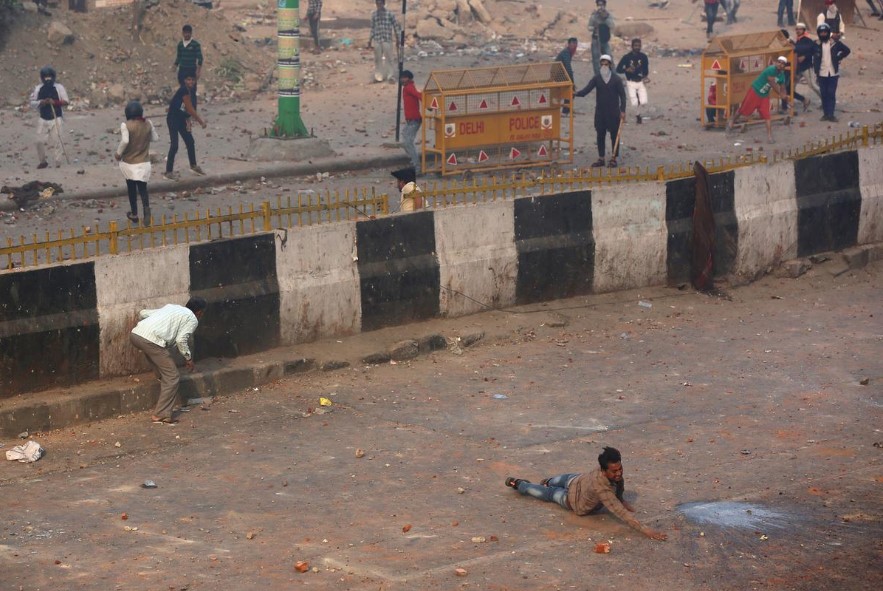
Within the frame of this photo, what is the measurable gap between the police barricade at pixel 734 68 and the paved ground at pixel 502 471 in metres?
8.96

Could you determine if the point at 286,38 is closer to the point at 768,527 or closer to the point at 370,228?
the point at 370,228

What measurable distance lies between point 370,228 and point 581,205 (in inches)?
94.5

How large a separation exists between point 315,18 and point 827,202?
17.5m

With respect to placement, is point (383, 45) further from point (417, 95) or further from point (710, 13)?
point (710, 13)

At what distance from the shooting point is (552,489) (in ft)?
29.2

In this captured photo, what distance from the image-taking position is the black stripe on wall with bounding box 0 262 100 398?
33.9 feet

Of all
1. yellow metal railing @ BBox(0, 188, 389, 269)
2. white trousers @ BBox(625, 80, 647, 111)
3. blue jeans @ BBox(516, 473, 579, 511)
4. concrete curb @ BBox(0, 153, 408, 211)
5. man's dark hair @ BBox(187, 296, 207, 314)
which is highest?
white trousers @ BBox(625, 80, 647, 111)

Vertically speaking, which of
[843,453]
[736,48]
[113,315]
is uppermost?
[736,48]

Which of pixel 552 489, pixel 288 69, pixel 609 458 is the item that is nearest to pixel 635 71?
pixel 288 69

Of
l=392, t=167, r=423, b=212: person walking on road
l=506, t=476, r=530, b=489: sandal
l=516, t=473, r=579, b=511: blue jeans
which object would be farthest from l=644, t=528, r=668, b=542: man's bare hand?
l=392, t=167, r=423, b=212: person walking on road

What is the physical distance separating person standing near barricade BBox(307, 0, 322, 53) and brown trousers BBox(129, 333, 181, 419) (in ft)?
68.5

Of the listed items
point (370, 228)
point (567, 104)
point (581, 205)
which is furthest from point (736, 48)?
point (370, 228)

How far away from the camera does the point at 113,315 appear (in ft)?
35.8

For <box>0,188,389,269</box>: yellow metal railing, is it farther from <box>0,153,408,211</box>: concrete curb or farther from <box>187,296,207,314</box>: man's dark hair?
<box>0,153,408,211</box>: concrete curb
